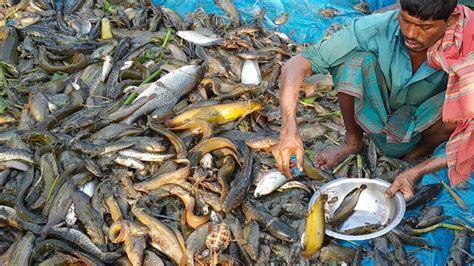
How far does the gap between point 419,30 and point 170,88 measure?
2094mm

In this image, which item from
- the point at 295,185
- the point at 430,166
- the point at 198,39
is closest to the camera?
the point at 430,166

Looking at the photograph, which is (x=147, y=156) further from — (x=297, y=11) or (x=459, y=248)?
(x=297, y=11)

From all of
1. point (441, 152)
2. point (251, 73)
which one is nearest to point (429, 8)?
point (441, 152)

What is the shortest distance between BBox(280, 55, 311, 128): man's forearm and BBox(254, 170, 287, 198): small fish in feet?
2.04

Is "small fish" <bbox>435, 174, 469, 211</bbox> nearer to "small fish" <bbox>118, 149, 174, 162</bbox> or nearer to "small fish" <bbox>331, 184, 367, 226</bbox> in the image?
"small fish" <bbox>331, 184, 367, 226</bbox>

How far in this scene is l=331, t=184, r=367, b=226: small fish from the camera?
312cm

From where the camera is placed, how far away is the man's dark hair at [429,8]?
254 centimetres

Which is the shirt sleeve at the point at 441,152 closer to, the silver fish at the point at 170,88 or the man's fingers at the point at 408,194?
the man's fingers at the point at 408,194

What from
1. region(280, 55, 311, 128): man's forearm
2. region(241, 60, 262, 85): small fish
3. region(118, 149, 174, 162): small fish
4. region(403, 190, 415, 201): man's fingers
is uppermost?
region(280, 55, 311, 128): man's forearm

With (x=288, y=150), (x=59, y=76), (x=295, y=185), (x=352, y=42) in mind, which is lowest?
(x=59, y=76)

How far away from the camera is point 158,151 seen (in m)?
3.59

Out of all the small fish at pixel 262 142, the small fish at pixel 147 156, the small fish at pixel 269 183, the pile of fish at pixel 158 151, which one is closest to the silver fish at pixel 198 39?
the pile of fish at pixel 158 151

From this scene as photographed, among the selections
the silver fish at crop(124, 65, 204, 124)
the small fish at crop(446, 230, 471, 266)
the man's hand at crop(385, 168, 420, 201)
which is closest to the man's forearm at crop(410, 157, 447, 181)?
the man's hand at crop(385, 168, 420, 201)

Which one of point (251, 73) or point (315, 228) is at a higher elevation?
point (315, 228)
